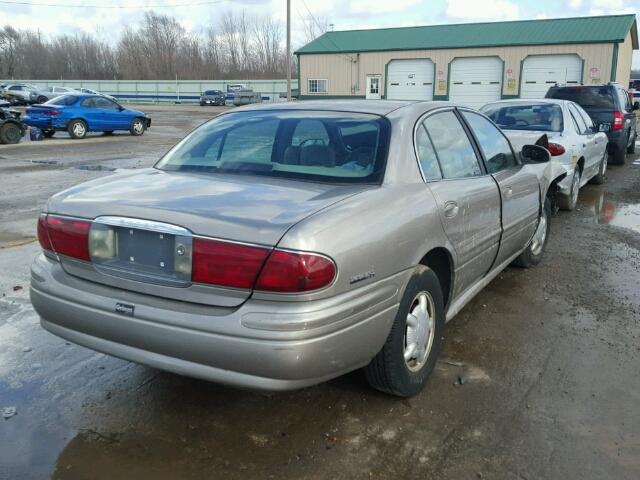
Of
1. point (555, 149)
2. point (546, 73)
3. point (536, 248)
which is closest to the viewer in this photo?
point (536, 248)

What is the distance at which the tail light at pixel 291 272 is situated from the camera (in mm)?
2439

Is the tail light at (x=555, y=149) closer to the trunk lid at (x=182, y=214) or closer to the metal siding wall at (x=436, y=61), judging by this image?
the trunk lid at (x=182, y=214)

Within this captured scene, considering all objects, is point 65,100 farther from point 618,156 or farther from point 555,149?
point 555,149

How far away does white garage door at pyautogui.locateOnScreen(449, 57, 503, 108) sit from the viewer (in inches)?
1527

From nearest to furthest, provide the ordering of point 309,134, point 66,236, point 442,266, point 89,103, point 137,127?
1. point 66,236
2. point 442,266
3. point 309,134
4. point 89,103
5. point 137,127

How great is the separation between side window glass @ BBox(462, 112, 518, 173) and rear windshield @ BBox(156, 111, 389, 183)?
1.20 m

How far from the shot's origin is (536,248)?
5.86 metres

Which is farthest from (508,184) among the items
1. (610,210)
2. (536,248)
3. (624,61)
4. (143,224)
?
(624,61)

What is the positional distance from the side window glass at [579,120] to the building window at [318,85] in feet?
122

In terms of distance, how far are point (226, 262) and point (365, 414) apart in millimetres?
1229

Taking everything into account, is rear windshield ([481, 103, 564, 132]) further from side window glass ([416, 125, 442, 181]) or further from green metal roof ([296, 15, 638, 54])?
green metal roof ([296, 15, 638, 54])

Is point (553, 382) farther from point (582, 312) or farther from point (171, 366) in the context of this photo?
point (171, 366)

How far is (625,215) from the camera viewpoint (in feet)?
28.3

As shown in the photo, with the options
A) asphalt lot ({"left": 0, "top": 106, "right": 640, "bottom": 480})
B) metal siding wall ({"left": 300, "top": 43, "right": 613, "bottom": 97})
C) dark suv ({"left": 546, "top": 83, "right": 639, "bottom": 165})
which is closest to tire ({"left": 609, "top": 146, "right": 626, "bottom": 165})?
dark suv ({"left": 546, "top": 83, "right": 639, "bottom": 165})
